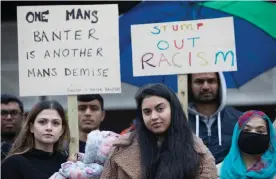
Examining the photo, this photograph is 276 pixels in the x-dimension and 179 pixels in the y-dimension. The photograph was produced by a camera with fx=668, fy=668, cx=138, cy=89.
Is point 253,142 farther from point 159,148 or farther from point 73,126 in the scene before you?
point 73,126

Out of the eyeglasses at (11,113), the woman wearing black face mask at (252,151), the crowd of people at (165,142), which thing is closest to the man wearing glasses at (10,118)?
the eyeglasses at (11,113)

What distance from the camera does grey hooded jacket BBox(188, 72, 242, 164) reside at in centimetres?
465

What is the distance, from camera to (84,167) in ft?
12.6

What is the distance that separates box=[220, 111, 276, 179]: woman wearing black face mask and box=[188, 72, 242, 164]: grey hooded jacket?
0.53 metres

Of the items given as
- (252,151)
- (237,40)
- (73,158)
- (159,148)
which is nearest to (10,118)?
(73,158)

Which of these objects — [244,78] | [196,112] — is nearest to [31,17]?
[196,112]

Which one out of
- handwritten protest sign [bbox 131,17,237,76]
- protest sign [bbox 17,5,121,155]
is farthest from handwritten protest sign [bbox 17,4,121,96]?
handwritten protest sign [bbox 131,17,237,76]

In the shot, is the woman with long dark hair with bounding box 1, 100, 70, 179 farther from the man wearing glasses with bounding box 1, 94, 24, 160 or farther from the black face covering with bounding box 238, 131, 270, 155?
the man wearing glasses with bounding box 1, 94, 24, 160

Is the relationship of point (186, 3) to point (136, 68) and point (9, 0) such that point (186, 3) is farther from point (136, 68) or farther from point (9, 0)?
point (9, 0)

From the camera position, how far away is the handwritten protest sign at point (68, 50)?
15.3 ft

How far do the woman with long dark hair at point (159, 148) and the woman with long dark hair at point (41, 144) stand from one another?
483 millimetres

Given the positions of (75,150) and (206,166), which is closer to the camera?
(206,166)

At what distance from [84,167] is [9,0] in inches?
158

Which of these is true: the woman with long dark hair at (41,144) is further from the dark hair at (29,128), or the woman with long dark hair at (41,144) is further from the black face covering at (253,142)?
the black face covering at (253,142)
